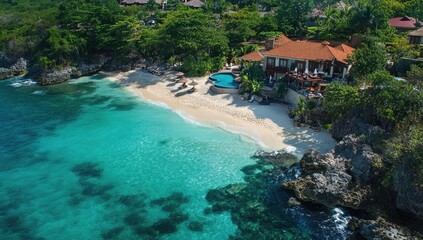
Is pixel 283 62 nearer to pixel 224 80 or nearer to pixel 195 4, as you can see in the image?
pixel 224 80

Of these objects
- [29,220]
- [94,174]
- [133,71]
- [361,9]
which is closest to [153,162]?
[94,174]

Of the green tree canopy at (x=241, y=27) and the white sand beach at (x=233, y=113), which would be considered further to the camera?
the green tree canopy at (x=241, y=27)

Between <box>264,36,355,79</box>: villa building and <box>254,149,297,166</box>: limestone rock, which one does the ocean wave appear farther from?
<box>254,149,297,166</box>: limestone rock

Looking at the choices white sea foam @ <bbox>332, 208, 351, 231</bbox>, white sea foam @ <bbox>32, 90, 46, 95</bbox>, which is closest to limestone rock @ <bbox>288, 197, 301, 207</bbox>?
white sea foam @ <bbox>332, 208, 351, 231</bbox>

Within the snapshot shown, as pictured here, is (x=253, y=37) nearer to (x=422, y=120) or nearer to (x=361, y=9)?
(x=361, y=9)

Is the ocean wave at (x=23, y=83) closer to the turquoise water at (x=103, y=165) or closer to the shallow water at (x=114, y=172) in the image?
the shallow water at (x=114, y=172)

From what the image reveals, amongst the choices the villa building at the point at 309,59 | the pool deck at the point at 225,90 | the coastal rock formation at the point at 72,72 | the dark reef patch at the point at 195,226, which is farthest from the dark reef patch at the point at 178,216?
the coastal rock formation at the point at 72,72

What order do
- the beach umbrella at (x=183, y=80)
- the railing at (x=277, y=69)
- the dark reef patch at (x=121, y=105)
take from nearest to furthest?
the railing at (x=277, y=69) < the dark reef patch at (x=121, y=105) < the beach umbrella at (x=183, y=80)

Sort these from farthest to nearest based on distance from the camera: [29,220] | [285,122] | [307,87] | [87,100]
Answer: [87,100]
[307,87]
[285,122]
[29,220]
